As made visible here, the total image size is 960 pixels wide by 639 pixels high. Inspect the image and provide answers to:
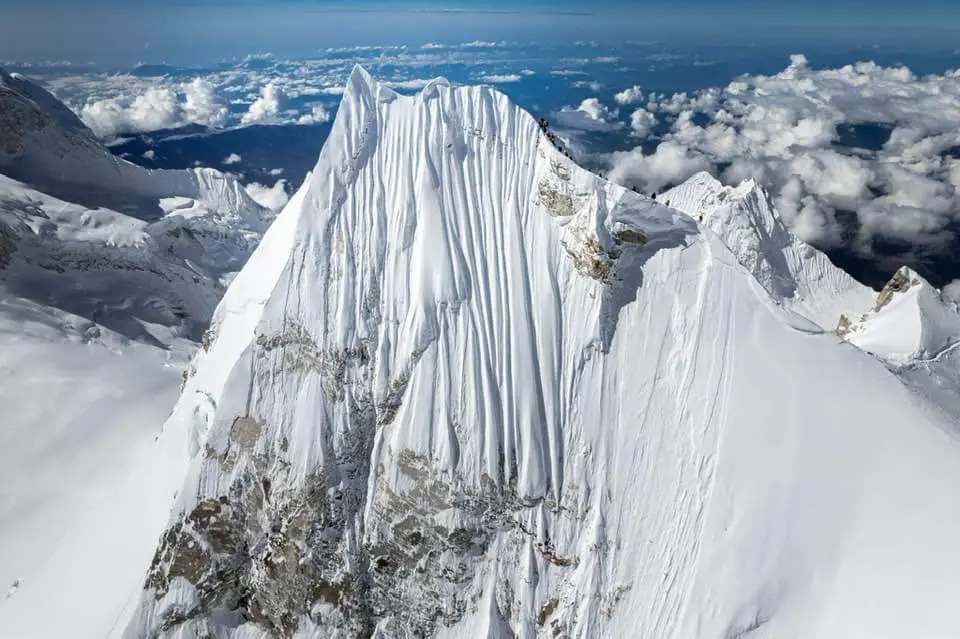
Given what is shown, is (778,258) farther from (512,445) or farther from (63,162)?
(63,162)

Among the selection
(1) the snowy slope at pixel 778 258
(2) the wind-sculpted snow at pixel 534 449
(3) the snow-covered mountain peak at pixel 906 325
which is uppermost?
(2) the wind-sculpted snow at pixel 534 449

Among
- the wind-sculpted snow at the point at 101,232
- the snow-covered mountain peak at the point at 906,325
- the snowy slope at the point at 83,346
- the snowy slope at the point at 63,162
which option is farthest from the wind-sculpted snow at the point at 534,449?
the snowy slope at the point at 63,162

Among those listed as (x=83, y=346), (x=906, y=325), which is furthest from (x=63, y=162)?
(x=906, y=325)

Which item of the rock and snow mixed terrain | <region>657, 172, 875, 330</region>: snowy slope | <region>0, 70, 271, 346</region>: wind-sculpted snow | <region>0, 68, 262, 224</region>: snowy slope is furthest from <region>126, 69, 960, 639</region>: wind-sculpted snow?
<region>0, 68, 262, 224</region>: snowy slope

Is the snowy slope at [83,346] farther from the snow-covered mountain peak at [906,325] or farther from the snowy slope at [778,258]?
the snowy slope at [778,258]

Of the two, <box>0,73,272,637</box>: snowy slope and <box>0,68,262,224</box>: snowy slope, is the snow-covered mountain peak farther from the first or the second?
<box>0,68,262,224</box>: snowy slope
